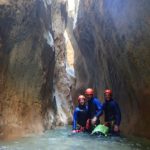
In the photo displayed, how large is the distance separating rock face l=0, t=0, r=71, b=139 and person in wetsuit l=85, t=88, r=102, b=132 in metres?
1.70

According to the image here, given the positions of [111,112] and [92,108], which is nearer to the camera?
[111,112]

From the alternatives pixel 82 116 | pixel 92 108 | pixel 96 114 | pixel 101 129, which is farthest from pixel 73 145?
pixel 92 108

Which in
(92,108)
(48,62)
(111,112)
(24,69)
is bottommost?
(111,112)

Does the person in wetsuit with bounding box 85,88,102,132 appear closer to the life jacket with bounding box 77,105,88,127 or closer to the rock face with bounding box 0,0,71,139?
the life jacket with bounding box 77,105,88,127

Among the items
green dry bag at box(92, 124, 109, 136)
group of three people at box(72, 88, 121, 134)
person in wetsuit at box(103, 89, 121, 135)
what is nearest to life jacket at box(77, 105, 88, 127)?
group of three people at box(72, 88, 121, 134)

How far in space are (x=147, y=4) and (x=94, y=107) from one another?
14.0 ft

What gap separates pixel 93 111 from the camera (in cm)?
1214

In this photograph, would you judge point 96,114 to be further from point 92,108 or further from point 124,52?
point 124,52

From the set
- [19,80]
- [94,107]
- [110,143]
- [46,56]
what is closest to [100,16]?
[46,56]

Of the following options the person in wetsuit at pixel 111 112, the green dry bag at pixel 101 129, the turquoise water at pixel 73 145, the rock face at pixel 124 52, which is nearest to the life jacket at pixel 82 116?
the person in wetsuit at pixel 111 112

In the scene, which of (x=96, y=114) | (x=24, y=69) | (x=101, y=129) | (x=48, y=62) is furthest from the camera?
(x=48, y=62)

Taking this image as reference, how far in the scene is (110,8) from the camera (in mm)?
12430

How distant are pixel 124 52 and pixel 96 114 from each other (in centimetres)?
238

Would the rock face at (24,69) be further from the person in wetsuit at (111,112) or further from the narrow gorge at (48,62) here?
the person in wetsuit at (111,112)
